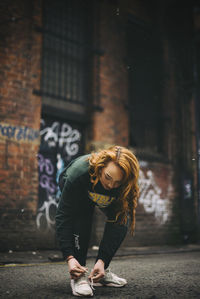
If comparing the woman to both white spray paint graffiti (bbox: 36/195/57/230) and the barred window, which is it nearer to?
white spray paint graffiti (bbox: 36/195/57/230)

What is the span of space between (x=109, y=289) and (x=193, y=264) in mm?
2251

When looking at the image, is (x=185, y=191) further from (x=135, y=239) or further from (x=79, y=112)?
(x=79, y=112)

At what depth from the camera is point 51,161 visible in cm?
783

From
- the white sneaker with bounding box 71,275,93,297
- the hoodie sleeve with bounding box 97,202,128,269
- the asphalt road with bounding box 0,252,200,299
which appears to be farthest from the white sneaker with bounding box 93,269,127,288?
the white sneaker with bounding box 71,275,93,297

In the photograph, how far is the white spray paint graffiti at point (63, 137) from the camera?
7.87 meters

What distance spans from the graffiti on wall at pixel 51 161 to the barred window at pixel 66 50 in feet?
2.49

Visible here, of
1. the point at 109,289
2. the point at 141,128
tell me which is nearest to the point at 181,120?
the point at 141,128

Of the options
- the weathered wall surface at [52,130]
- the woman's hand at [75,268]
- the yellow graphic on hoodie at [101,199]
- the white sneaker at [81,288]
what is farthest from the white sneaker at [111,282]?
the weathered wall surface at [52,130]

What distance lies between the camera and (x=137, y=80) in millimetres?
10102

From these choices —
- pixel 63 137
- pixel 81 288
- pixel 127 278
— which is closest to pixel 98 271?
pixel 81 288

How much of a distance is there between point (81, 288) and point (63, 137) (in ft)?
17.6

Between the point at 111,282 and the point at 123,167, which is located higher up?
the point at 123,167

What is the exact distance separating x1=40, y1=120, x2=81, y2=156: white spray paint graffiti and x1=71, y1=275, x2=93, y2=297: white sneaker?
4.95m

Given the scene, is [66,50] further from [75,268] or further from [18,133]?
[75,268]
